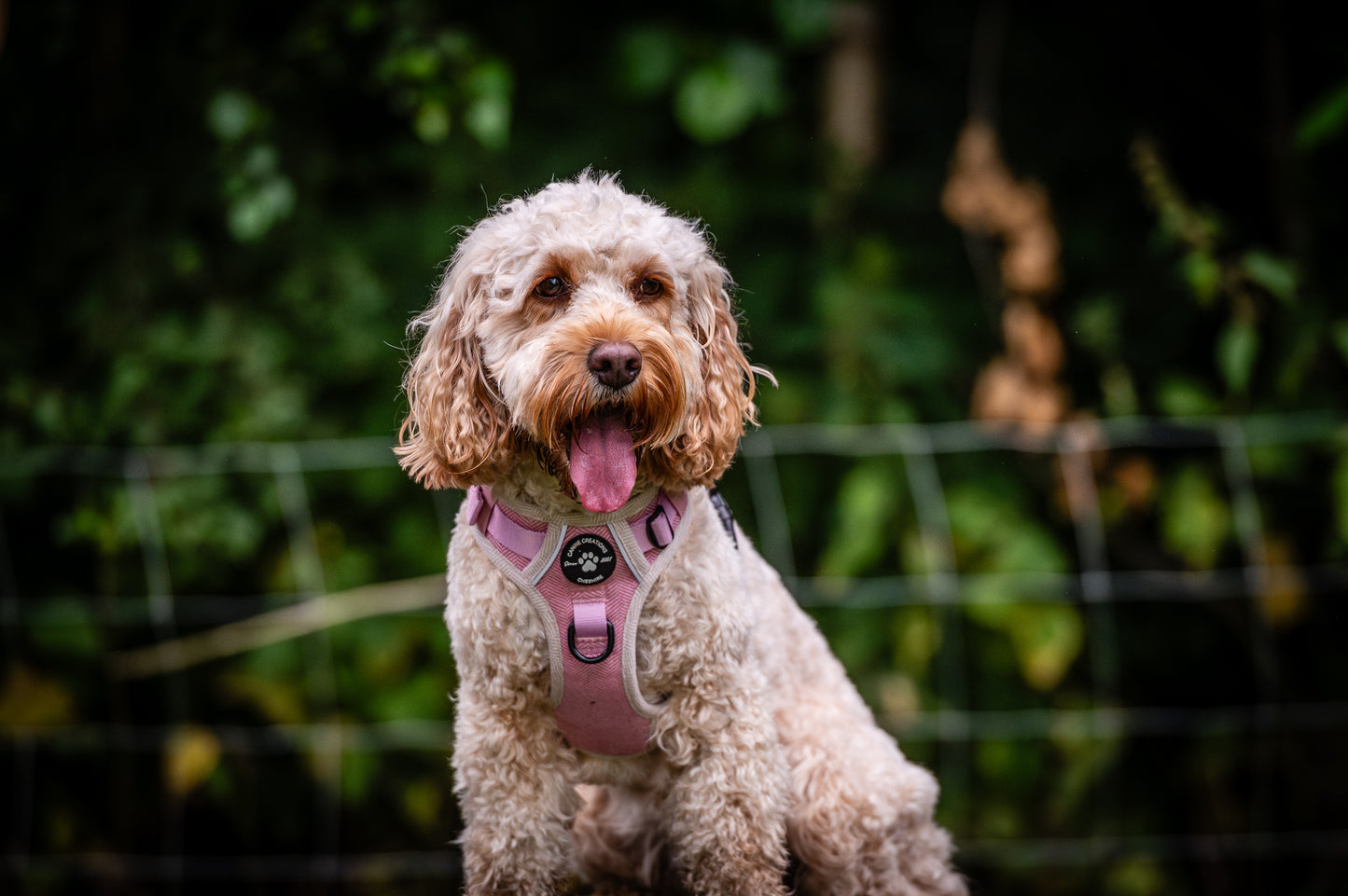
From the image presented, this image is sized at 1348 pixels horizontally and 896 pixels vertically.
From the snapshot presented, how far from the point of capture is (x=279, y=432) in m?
3.94

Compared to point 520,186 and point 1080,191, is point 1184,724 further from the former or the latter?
point 520,186

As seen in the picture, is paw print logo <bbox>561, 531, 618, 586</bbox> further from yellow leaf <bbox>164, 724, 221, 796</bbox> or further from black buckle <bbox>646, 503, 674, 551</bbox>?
yellow leaf <bbox>164, 724, 221, 796</bbox>

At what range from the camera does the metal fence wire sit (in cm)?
366

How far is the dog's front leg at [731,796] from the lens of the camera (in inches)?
74.7

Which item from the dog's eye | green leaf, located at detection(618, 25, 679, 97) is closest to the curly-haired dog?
the dog's eye

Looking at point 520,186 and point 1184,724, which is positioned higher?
point 520,186

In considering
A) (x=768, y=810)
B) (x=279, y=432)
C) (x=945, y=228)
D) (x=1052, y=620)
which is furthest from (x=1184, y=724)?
(x=279, y=432)

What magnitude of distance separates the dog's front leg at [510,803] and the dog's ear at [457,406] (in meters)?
0.40

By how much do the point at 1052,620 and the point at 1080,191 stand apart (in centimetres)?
170

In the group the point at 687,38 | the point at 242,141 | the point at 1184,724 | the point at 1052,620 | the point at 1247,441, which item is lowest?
the point at 1184,724


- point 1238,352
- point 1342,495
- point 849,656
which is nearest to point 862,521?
point 849,656

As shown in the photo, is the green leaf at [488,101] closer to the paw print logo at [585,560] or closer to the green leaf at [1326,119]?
the paw print logo at [585,560]

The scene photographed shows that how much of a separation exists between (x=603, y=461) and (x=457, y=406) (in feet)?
0.87

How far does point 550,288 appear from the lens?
1846mm
